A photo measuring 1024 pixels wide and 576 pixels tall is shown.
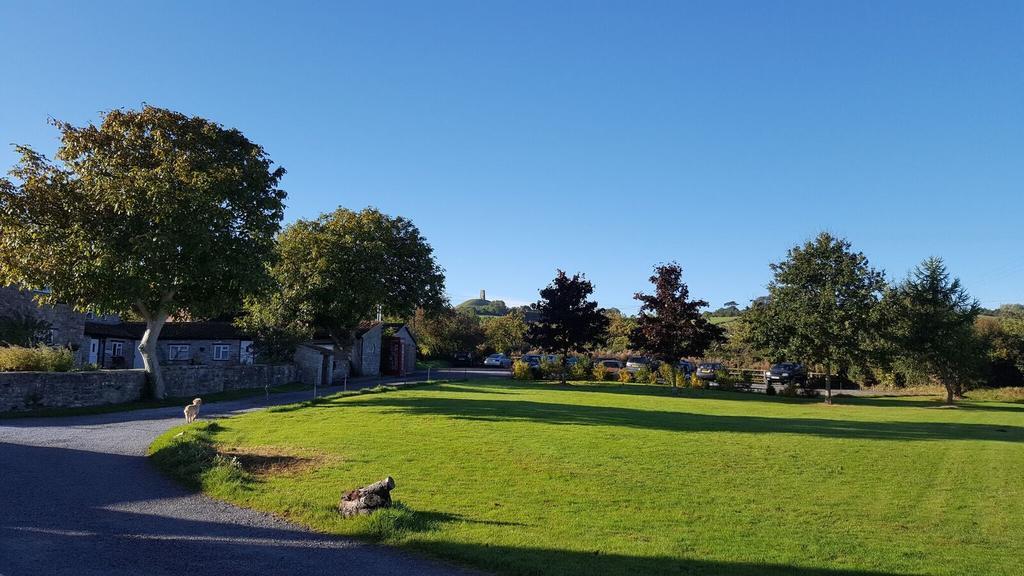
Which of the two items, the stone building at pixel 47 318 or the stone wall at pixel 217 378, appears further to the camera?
the stone building at pixel 47 318

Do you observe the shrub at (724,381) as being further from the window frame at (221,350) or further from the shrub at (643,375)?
the window frame at (221,350)

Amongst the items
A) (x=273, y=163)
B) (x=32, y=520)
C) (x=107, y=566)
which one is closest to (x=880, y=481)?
(x=107, y=566)

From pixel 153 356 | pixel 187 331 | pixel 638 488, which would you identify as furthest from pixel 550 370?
pixel 638 488

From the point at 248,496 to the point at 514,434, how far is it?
24.9 ft

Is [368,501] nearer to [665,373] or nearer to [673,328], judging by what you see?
[673,328]

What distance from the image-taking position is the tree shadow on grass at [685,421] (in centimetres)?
1883

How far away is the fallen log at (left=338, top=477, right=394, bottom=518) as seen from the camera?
315 inches

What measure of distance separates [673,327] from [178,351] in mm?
32408

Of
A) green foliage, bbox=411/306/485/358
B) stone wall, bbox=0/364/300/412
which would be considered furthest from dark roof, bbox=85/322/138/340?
green foliage, bbox=411/306/485/358

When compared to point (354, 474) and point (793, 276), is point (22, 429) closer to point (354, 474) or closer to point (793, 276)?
point (354, 474)

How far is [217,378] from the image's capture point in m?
28.1

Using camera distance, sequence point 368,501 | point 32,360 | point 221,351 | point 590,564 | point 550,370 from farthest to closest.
Answer: point 550,370, point 221,351, point 32,360, point 368,501, point 590,564

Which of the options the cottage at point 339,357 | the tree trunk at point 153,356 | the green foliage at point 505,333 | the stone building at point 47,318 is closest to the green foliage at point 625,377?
the cottage at point 339,357

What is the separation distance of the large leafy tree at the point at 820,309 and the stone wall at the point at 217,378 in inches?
1047
